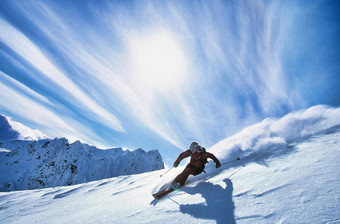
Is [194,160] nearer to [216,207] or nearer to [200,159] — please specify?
[200,159]

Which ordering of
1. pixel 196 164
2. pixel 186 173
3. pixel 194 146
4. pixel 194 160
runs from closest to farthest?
pixel 186 173 < pixel 196 164 < pixel 194 160 < pixel 194 146

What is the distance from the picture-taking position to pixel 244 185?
3.05 metres

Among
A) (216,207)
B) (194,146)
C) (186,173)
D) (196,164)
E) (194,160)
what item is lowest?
(216,207)

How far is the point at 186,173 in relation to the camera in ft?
16.2

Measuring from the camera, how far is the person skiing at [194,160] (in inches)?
191

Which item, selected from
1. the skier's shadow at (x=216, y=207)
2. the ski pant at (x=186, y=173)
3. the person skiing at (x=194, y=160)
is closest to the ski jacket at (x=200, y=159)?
the person skiing at (x=194, y=160)

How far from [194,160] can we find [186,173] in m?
0.71

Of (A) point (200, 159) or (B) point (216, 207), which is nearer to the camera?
(B) point (216, 207)

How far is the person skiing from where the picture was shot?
4846 mm

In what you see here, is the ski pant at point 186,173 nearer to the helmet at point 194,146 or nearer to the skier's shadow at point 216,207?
the helmet at point 194,146

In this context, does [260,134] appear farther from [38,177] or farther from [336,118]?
[38,177]

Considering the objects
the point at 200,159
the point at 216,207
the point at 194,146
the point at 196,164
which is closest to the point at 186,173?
the point at 196,164

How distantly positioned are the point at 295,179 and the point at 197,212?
1782 mm

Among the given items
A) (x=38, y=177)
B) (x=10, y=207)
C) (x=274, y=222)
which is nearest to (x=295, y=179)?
(x=274, y=222)
